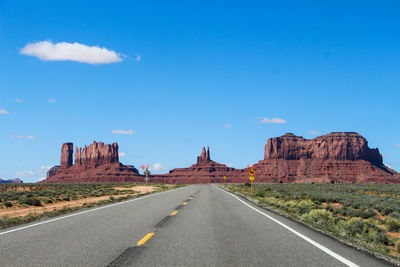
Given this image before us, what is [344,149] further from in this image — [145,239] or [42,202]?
[145,239]

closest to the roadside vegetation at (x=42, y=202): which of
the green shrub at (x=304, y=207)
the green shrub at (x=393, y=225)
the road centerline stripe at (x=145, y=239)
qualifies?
the road centerline stripe at (x=145, y=239)

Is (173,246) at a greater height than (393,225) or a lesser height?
greater

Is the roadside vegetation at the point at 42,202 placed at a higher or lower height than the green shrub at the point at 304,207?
higher

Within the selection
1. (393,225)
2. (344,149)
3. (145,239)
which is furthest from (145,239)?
(344,149)

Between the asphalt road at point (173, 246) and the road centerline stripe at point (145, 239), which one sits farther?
the road centerline stripe at point (145, 239)

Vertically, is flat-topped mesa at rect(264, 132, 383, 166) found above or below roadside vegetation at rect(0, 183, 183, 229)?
above

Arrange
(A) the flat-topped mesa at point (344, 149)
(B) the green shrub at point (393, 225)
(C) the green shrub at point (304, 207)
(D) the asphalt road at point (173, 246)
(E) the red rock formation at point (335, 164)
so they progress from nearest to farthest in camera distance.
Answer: (D) the asphalt road at point (173, 246)
(B) the green shrub at point (393, 225)
(C) the green shrub at point (304, 207)
(E) the red rock formation at point (335, 164)
(A) the flat-topped mesa at point (344, 149)

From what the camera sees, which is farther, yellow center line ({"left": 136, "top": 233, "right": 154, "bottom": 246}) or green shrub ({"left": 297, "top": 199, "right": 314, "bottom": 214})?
green shrub ({"left": 297, "top": 199, "right": 314, "bottom": 214})

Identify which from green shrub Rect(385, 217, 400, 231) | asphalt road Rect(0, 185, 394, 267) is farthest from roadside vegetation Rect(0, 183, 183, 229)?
green shrub Rect(385, 217, 400, 231)

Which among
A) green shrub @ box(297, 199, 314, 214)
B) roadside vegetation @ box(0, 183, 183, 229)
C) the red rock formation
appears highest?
the red rock formation

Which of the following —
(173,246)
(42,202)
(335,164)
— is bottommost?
(173,246)

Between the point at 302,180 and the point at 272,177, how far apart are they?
22.3m

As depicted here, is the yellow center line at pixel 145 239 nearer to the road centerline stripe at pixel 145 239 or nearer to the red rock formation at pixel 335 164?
the road centerline stripe at pixel 145 239

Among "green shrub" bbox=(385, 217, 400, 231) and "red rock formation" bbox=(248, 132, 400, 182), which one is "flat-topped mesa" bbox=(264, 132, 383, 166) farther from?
"green shrub" bbox=(385, 217, 400, 231)
